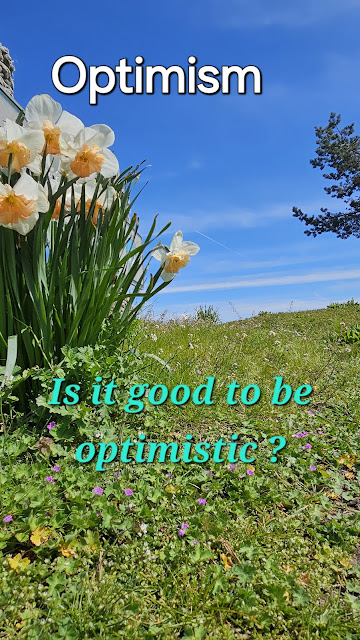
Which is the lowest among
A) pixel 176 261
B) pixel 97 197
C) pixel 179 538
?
pixel 179 538

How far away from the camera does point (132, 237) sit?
333 cm

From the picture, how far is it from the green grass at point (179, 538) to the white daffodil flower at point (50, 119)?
54.5 inches

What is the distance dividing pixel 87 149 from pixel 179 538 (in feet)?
6.66

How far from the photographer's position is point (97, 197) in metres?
2.72

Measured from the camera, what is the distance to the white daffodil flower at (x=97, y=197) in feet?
9.04

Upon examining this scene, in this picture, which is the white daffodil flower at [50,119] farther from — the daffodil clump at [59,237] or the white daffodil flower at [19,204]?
the white daffodil flower at [19,204]

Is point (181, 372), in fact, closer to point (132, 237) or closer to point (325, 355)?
point (132, 237)

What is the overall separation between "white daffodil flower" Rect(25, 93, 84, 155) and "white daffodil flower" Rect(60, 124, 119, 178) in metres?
0.05

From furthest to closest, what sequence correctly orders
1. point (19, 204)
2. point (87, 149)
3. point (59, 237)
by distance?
point (59, 237)
point (87, 149)
point (19, 204)

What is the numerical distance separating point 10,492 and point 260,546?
3.73 ft

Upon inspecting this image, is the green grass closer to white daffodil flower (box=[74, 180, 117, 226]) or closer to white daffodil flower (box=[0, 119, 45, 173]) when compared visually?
white daffodil flower (box=[74, 180, 117, 226])

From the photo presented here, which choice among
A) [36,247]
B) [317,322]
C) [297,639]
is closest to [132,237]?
[36,247]

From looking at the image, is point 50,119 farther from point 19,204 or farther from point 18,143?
point 19,204

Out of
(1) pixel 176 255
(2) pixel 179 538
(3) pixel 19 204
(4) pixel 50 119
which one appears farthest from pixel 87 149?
(2) pixel 179 538
